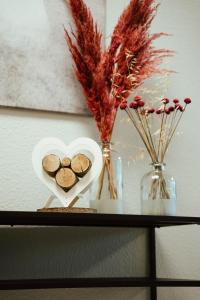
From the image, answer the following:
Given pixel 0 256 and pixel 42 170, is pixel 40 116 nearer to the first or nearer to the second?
pixel 42 170

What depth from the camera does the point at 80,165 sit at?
1.40 metres

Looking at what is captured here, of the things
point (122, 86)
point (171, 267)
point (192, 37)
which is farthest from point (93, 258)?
point (192, 37)

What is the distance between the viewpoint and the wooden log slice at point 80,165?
1.39 m

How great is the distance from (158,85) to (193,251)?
62 cm

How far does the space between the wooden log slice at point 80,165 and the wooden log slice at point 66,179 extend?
15 mm

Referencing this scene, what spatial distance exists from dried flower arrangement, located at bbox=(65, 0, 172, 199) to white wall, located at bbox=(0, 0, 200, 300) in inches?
4.9

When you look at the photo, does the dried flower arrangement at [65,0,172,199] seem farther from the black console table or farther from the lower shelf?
the lower shelf

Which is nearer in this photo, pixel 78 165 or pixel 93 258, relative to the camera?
pixel 78 165

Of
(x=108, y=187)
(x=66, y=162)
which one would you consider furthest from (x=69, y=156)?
(x=108, y=187)

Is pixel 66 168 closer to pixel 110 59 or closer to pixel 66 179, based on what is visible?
pixel 66 179

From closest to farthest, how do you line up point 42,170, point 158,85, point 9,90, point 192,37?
point 42,170
point 9,90
point 158,85
point 192,37

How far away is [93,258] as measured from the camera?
5.19ft

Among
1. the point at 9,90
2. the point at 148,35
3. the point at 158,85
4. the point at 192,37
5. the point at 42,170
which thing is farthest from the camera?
the point at 192,37

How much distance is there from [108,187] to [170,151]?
397 mm
